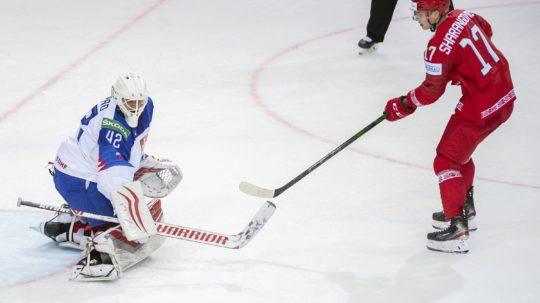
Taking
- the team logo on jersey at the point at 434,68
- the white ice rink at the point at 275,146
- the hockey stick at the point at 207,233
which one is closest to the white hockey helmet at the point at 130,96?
the hockey stick at the point at 207,233

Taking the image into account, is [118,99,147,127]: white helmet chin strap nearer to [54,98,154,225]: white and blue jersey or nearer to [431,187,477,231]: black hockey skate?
[54,98,154,225]: white and blue jersey

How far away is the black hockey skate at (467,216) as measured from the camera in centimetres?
410

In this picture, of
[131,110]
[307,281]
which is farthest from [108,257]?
[307,281]

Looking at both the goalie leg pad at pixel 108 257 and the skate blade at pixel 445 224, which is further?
the skate blade at pixel 445 224

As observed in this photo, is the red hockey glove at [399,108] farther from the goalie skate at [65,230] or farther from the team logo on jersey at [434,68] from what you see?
the goalie skate at [65,230]

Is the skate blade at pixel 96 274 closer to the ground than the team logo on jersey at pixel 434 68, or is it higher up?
closer to the ground

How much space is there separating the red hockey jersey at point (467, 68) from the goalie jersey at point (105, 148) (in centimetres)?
107

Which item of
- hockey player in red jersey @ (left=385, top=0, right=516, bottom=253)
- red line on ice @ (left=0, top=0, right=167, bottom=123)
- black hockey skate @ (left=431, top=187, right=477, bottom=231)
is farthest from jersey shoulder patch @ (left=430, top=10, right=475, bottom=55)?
red line on ice @ (left=0, top=0, right=167, bottom=123)

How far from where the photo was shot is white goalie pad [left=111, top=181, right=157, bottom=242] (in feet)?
11.5

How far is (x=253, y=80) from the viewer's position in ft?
A: 19.1

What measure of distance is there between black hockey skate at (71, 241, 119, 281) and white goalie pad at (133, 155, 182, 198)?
0.40 m

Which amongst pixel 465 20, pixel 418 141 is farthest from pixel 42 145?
pixel 465 20

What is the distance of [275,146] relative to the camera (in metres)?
4.95

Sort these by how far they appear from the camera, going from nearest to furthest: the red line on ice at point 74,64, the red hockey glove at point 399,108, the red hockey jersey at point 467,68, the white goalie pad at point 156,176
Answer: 1. the red hockey jersey at point 467,68
2. the red hockey glove at point 399,108
3. the white goalie pad at point 156,176
4. the red line on ice at point 74,64
